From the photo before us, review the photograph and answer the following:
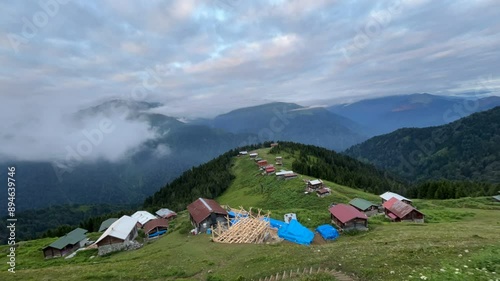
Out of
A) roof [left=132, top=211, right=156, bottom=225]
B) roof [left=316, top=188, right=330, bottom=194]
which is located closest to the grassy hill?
roof [left=316, top=188, right=330, bottom=194]

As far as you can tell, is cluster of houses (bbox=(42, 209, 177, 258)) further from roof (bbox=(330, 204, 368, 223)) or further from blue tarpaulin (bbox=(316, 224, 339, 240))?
roof (bbox=(330, 204, 368, 223))

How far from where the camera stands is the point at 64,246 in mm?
60656

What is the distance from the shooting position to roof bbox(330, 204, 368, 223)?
51.8 m

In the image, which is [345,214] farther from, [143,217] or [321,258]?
[143,217]

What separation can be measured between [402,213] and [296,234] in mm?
27277

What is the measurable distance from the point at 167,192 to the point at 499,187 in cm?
13755

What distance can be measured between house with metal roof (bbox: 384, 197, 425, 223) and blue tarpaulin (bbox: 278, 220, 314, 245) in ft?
80.0

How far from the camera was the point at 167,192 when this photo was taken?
150375 millimetres

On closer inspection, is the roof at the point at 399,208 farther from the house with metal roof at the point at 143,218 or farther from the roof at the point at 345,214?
the house with metal roof at the point at 143,218

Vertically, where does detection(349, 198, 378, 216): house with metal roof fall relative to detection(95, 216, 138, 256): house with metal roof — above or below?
below

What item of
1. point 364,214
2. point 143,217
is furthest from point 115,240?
point 364,214

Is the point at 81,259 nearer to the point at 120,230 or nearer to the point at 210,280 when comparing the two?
the point at 120,230

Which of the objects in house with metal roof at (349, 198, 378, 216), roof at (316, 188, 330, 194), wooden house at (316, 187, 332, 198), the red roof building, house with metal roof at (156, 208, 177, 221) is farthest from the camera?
house with metal roof at (156, 208, 177, 221)

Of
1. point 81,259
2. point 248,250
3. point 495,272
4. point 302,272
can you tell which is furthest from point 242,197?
point 495,272
